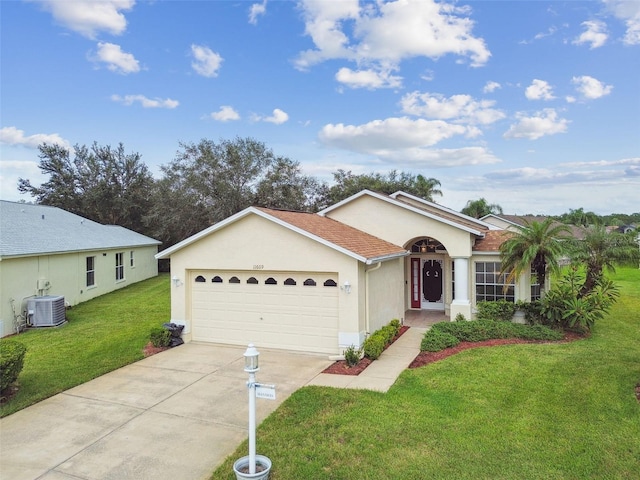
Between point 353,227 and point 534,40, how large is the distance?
9.32 meters

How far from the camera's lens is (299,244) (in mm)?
11648

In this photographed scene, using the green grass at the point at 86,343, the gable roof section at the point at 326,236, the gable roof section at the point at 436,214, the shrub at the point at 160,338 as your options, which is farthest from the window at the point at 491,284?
the green grass at the point at 86,343

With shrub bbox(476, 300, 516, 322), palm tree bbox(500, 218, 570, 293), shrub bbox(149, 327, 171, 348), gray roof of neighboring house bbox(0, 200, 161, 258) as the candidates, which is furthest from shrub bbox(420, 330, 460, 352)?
gray roof of neighboring house bbox(0, 200, 161, 258)

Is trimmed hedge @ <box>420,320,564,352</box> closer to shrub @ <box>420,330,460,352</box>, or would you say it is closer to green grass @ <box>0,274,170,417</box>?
shrub @ <box>420,330,460,352</box>

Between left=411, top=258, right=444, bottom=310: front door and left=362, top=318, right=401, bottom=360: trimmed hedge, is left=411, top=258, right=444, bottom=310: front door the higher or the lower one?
the higher one

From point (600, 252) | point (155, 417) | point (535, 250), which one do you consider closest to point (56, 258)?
point (155, 417)

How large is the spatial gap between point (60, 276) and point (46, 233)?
2417mm

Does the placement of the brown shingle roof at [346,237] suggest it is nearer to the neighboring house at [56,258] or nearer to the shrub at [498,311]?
the shrub at [498,311]

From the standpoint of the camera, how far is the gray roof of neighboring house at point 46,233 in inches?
648

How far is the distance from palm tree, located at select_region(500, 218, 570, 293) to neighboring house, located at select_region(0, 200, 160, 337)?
17479 mm

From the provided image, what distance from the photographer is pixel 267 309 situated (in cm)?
1212

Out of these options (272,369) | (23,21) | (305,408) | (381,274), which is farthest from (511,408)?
(23,21)

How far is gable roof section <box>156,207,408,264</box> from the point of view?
37.0 feet

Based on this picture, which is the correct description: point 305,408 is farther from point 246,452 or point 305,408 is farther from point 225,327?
point 225,327
